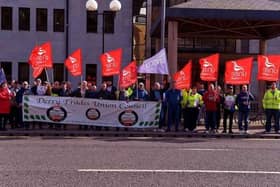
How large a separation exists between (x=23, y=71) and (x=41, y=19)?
158 inches

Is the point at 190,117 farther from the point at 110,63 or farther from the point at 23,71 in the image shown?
the point at 23,71

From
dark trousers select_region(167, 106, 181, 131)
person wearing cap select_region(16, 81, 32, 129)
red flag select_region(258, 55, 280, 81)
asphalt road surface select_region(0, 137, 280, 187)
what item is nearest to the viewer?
asphalt road surface select_region(0, 137, 280, 187)

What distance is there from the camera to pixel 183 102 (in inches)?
842

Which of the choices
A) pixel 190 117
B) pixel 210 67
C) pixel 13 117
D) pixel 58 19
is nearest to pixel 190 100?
pixel 190 117

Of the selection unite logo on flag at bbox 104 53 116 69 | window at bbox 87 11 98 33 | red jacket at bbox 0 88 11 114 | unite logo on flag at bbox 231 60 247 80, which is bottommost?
red jacket at bbox 0 88 11 114

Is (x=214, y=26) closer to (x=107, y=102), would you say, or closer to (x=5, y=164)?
(x=107, y=102)

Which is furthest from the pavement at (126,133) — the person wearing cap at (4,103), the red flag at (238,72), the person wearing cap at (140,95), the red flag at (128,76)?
the red flag at (238,72)

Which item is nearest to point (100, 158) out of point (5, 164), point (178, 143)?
point (5, 164)

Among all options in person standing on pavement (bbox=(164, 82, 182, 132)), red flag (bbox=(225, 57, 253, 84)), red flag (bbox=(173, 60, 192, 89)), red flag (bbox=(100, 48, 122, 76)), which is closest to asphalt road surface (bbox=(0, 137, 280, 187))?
person standing on pavement (bbox=(164, 82, 182, 132))

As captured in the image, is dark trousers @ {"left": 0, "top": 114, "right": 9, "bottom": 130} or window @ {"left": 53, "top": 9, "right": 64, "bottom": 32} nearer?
dark trousers @ {"left": 0, "top": 114, "right": 9, "bottom": 130}

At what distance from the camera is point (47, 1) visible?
41812 millimetres

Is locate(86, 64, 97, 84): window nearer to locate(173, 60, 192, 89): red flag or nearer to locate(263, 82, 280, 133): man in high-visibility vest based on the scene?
locate(173, 60, 192, 89): red flag

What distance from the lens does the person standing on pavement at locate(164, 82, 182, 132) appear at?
68.6 ft

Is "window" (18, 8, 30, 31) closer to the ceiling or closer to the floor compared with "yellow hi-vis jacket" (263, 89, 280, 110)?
closer to the ceiling
